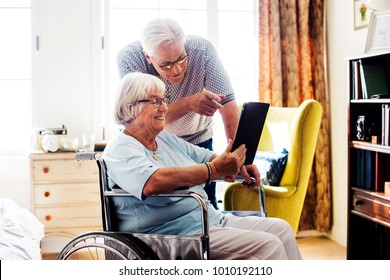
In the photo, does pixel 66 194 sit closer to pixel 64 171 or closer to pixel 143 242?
pixel 64 171

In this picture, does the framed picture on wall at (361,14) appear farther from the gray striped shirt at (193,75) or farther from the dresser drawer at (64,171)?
the dresser drawer at (64,171)

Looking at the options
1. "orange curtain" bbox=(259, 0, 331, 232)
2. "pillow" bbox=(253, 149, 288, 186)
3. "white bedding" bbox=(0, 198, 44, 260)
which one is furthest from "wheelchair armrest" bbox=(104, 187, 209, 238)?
"orange curtain" bbox=(259, 0, 331, 232)

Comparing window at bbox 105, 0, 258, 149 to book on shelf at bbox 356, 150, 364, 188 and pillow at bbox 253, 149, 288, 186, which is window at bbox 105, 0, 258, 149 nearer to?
pillow at bbox 253, 149, 288, 186

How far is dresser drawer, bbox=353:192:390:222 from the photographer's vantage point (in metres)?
2.58

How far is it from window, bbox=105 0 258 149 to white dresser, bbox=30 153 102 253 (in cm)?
49

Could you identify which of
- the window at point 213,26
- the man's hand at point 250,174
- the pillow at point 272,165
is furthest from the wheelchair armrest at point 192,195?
the pillow at point 272,165

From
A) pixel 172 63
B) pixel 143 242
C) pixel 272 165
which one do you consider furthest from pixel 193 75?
pixel 272 165

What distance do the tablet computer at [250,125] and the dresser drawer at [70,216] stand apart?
157 cm

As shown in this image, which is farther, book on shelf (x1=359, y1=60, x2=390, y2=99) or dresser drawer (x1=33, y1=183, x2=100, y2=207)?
dresser drawer (x1=33, y1=183, x2=100, y2=207)

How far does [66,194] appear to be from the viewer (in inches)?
124

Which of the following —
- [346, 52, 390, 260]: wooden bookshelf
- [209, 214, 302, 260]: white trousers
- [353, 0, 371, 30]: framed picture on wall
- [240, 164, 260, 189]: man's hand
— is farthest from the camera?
[353, 0, 371, 30]: framed picture on wall

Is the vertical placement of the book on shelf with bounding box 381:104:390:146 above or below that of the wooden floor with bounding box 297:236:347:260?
above

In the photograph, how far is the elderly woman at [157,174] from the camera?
1704 mm

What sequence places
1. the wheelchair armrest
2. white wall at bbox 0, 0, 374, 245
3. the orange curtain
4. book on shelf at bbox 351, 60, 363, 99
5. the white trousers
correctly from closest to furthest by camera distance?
the wheelchair armrest < the white trousers < book on shelf at bbox 351, 60, 363, 99 < the orange curtain < white wall at bbox 0, 0, 374, 245
